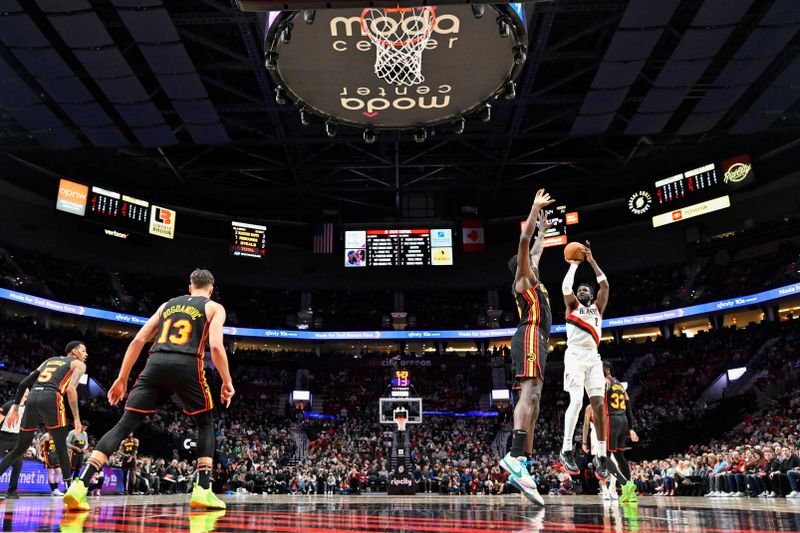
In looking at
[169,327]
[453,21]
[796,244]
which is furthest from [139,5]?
[796,244]

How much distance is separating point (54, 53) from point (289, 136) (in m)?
9.02

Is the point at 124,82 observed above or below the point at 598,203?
below

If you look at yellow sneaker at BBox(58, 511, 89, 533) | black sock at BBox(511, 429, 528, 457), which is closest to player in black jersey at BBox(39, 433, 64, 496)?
yellow sneaker at BBox(58, 511, 89, 533)

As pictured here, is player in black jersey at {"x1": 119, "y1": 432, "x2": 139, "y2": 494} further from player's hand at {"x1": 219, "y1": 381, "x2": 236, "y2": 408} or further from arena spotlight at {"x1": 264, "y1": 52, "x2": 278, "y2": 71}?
player's hand at {"x1": 219, "y1": 381, "x2": 236, "y2": 408}

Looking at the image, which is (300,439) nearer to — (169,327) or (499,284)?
(499,284)

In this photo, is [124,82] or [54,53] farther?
[124,82]

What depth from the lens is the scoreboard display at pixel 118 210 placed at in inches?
1010

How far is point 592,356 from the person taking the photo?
694cm

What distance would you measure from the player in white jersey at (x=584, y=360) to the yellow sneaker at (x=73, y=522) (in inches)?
174

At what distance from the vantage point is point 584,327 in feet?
23.1

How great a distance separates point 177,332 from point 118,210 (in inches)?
921

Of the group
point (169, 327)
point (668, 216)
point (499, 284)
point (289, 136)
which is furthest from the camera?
point (499, 284)

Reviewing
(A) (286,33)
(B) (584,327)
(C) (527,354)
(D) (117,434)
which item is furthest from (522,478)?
(A) (286,33)

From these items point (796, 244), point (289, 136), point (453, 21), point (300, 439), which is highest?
point (289, 136)
